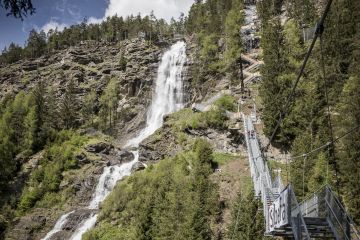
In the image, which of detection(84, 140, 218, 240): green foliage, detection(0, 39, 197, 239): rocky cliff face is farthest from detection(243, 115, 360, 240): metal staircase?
detection(0, 39, 197, 239): rocky cliff face

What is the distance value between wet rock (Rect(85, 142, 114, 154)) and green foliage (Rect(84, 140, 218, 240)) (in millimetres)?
15142

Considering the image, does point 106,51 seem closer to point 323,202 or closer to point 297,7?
point 297,7

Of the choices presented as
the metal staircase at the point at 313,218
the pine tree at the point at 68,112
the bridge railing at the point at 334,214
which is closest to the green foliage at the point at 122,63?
the pine tree at the point at 68,112

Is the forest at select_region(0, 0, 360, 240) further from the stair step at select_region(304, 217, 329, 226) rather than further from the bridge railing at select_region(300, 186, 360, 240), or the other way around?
the stair step at select_region(304, 217, 329, 226)

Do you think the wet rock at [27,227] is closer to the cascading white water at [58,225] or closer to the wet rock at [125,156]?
the cascading white water at [58,225]

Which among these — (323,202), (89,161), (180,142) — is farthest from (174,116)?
(323,202)

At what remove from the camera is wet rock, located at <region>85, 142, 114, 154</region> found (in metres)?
58.9

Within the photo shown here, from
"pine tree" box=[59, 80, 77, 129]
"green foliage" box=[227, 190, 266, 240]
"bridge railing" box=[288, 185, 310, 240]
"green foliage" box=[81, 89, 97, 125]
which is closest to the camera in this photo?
"bridge railing" box=[288, 185, 310, 240]

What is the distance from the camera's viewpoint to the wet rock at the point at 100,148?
58.9 m

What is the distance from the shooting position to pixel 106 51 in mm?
99562

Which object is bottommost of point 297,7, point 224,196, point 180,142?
point 224,196

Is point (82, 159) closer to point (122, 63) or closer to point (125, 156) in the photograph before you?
point (125, 156)

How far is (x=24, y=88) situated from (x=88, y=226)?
60.0m

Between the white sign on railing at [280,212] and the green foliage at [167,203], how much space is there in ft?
41.0
